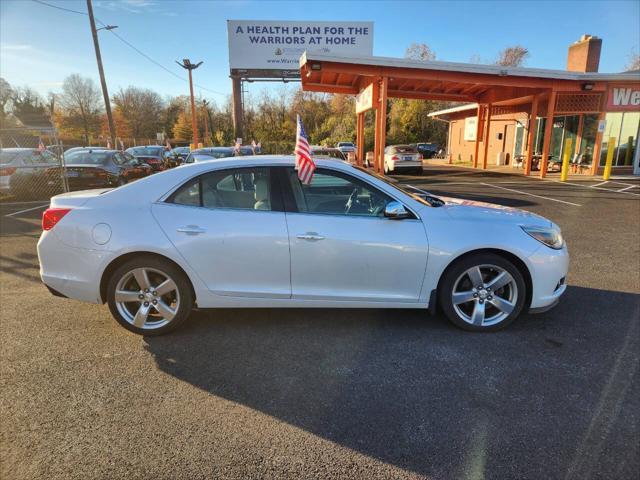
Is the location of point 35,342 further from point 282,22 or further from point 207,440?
point 282,22

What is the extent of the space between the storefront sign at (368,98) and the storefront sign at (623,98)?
33.3 feet

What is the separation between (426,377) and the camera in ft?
10.1

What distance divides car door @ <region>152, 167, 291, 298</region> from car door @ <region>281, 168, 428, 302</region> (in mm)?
149

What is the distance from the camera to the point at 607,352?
3408 millimetres

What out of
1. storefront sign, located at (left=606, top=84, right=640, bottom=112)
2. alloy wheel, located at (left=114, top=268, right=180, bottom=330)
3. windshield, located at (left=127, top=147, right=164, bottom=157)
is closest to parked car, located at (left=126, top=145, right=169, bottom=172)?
windshield, located at (left=127, top=147, right=164, bottom=157)

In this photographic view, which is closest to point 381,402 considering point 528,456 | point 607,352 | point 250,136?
point 528,456

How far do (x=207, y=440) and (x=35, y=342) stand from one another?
88.1 inches

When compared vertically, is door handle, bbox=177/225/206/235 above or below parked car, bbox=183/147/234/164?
below

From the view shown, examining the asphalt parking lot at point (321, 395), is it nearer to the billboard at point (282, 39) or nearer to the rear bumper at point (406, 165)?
the rear bumper at point (406, 165)

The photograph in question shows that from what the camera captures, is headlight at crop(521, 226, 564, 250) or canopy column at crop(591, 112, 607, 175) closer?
headlight at crop(521, 226, 564, 250)

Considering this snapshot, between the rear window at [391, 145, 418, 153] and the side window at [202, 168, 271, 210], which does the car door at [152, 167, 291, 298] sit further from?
the rear window at [391, 145, 418, 153]

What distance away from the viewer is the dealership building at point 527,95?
48.6 ft

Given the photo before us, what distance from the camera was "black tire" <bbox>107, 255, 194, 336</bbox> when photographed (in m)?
3.62

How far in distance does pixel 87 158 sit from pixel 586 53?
2470 centimetres
